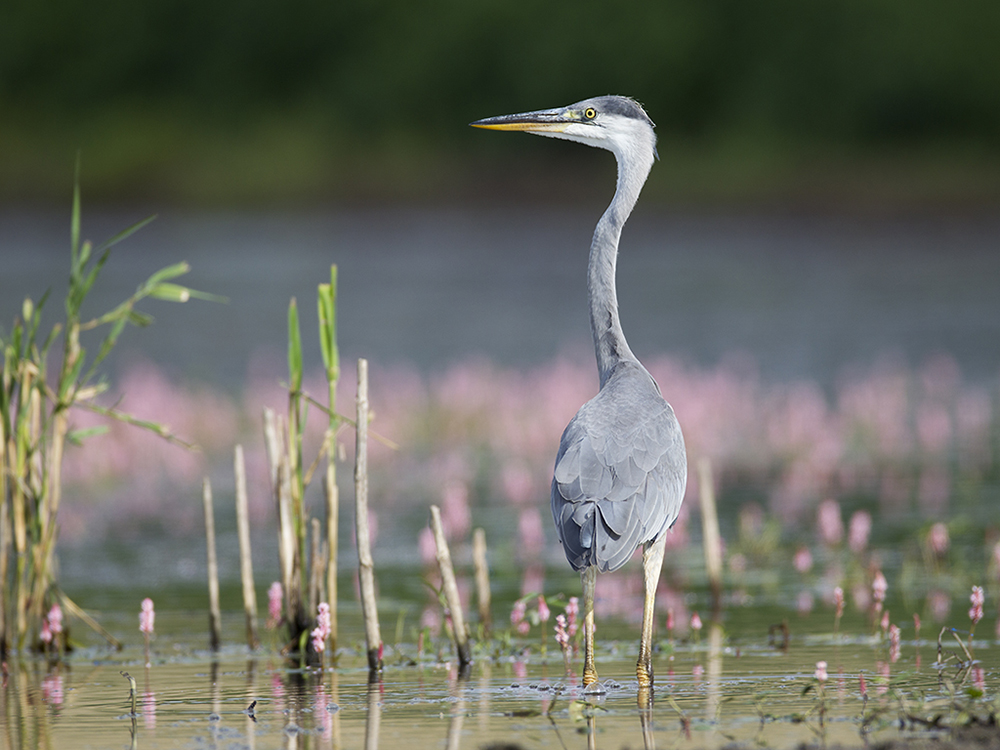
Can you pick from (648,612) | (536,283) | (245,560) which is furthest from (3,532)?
(536,283)

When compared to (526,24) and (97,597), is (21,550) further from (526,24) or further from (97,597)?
(526,24)

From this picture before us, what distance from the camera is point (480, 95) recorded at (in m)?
60.0

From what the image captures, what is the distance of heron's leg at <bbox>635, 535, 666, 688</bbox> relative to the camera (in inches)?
234

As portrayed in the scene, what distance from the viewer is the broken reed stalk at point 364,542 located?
6.31 metres

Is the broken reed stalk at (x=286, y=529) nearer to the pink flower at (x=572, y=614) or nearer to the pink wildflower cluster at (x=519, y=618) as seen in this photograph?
the pink wildflower cluster at (x=519, y=618)

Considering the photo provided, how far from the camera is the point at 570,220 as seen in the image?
157 feet

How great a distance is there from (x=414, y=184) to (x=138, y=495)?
4060 cm

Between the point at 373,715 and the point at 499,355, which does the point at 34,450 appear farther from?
the point at 499,355

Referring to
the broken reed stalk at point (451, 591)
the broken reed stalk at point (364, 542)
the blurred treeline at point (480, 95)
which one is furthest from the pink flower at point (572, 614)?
the blurred treeline at point (480, 95)

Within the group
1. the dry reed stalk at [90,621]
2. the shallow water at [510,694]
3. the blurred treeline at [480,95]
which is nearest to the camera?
the shallow water at [510,694]

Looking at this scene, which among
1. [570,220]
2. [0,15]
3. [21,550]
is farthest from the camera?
[0,15]

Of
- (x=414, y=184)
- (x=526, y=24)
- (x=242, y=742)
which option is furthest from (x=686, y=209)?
(x=242, y=742)

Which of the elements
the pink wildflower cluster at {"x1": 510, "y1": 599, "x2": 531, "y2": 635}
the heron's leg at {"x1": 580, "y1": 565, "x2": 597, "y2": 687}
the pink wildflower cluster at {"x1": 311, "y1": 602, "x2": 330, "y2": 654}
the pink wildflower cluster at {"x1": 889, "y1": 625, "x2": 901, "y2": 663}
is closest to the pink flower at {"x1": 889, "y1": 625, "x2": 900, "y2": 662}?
the pink wildflower cluster at {"x1": 889, "y1": 625, "x2": 901, "y2": 663}

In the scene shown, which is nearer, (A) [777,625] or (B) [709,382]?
(A) [777,625]
